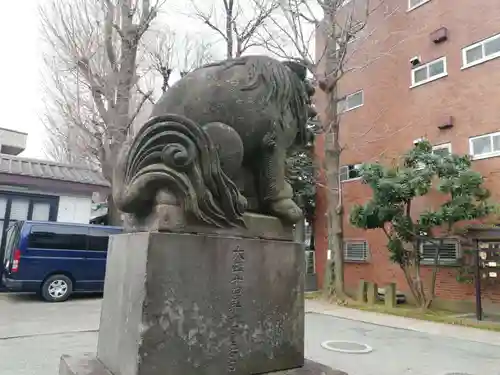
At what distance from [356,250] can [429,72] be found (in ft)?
18.8

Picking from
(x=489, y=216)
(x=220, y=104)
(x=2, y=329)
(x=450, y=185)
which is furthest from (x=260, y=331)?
(x=489, y=216)

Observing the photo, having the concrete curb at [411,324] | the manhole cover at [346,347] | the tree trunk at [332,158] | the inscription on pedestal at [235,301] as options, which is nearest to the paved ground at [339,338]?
the concrete curb at [411,324]

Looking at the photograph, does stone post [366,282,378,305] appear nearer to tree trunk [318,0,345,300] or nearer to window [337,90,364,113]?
tree trunk [318,0,345,300]

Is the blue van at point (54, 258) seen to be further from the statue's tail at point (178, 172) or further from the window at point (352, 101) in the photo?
the window at point (352, 101)

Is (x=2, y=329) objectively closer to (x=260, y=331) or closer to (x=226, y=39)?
(x=260, y=331)

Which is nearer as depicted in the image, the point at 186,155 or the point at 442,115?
the point at 186,155

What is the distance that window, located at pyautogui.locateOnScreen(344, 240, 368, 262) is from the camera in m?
12.7

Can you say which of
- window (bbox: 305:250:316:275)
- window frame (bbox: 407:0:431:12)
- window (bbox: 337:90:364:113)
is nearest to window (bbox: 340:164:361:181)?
window (bbox: 337:90:364:113)

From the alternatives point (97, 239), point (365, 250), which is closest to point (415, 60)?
point (365, 250)

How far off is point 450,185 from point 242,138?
767cm

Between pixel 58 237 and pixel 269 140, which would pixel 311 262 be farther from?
pixel 269 140

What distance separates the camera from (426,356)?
5445 mm

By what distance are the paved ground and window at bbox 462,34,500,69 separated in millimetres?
6590

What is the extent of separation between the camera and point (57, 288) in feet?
32.1
